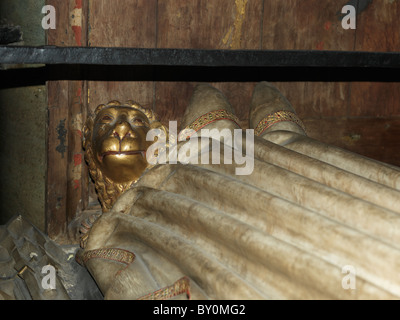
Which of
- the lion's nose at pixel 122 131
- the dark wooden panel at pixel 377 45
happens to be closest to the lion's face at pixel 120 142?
the lion's nose at pixel 122 131

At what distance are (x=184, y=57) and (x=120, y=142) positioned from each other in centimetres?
36

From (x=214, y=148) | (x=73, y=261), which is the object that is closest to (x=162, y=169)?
(x=214, y=148)

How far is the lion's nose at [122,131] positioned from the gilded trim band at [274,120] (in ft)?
1.34

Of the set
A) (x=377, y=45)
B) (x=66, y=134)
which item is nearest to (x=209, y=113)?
(x=66, y=134)

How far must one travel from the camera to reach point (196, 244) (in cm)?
126

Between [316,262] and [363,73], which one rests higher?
[363,73]

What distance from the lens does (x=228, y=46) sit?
6.36 ft

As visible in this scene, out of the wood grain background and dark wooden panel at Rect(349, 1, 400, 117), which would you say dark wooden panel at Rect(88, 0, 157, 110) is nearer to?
the wood grain background

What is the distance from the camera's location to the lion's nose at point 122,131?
1.63 metres

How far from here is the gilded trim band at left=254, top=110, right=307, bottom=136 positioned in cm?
177

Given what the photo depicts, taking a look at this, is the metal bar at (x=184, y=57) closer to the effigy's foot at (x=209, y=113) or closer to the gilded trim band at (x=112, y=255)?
the effigy's foot at (x=209, y=113)
